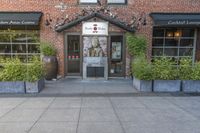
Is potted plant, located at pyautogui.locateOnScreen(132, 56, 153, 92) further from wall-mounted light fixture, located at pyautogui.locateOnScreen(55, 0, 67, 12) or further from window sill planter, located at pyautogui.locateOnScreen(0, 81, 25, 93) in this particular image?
wall-mounted light fixture, located at pyautogui.locateOnScreen(55, 0, 67, 12)

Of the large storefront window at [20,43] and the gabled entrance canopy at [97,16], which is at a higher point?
the gabled entrance canopy at [97,16]

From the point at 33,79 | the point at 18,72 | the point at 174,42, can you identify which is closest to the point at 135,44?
the point at 174,42

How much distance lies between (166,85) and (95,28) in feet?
17.3

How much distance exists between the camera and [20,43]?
1357 centimetres

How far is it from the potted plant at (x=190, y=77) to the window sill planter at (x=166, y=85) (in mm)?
286

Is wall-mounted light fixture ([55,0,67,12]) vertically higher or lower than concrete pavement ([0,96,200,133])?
higher

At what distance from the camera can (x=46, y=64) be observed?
12.4m

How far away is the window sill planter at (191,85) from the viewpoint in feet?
33.3

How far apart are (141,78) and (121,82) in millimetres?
2439

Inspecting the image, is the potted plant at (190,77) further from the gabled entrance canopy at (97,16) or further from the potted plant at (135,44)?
the gabled entrance canopy at (97,16)

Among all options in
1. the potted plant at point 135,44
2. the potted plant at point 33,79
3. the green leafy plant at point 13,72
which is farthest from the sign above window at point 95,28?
the green leafy plant at point 13,72

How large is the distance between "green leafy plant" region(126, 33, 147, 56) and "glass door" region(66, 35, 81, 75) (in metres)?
2.96

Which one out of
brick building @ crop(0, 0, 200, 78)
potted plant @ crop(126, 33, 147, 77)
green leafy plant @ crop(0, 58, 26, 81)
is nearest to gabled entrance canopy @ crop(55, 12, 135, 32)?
brick building @ crop(0, 0, 200, 78)

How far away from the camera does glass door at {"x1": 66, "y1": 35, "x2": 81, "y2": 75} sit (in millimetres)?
13367
